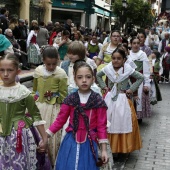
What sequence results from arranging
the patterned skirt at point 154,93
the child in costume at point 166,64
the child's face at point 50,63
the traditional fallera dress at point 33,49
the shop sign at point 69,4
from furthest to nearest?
the shop sign at point 69,4 → the child in costume at point 166,64 → the traditional fallera dress at point 33,49 → the patterned skirt at point 154,93 → the child's face at point 50,63

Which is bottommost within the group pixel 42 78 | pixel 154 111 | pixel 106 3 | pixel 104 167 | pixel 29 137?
pixel 154 111

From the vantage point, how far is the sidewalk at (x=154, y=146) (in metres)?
5.39

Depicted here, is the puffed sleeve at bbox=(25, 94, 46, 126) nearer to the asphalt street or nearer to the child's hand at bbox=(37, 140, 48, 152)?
the child's hand at bbox=(37, 140, 48, 152)

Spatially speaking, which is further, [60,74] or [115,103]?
[115,103]

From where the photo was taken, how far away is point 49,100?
15.9 feet

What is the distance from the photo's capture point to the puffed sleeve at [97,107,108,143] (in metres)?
3.56

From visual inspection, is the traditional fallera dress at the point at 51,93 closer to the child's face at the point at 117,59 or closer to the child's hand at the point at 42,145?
the child's face at the point at 117,59

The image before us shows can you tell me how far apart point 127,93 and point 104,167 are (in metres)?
2.00

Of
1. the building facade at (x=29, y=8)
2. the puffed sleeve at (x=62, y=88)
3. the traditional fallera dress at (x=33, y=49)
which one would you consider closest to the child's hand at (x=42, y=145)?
the puffed sleeve at (x=62, y=88)

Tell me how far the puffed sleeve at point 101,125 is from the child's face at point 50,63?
130 centimetres

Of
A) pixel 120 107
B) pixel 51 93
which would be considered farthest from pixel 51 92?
pixel 120 107

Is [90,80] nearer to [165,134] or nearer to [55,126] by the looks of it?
[55,126]

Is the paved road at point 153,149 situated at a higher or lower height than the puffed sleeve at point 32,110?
lower

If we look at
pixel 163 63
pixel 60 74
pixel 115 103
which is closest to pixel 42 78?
pixel 60 74
